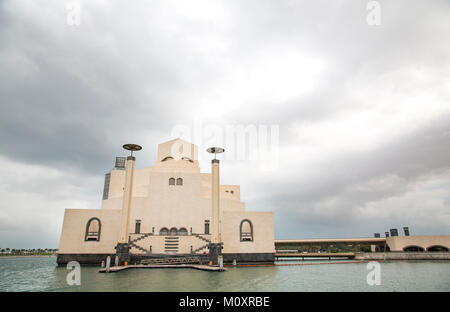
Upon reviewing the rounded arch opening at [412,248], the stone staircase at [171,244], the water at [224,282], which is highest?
the stone staircase at [171,244]

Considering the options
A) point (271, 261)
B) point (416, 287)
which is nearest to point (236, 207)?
point (271, 261)

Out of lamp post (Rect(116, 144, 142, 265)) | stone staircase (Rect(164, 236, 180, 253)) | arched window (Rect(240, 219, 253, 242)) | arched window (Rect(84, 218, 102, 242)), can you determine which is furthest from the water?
arched window (Rect(240, 219, 253, 242))

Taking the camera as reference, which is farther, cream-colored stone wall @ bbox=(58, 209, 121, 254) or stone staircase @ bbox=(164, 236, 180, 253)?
cream-colored stone wall @ bbox=(58, 209, 121, 254)

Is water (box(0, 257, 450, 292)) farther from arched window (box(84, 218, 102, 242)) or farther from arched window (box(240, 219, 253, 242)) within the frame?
arched window (box(240, 219, 253, 242))

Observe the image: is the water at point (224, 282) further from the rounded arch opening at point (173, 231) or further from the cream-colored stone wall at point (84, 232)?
the rounded arch opening at point (173, 231)

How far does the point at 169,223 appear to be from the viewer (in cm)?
4475

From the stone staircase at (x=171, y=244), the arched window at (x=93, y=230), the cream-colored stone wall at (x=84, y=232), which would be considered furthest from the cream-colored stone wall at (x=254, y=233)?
the arched window at (x=93, y=230)

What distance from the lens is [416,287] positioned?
19.1 m

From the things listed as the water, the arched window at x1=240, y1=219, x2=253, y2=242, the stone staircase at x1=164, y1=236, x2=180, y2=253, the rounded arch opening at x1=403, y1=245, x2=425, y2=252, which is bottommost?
the water

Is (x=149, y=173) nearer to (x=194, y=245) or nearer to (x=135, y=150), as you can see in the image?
(x=135, y=150)

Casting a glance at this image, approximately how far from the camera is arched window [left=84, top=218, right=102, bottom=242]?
4144 centimetres

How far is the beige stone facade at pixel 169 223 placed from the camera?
40812 mm

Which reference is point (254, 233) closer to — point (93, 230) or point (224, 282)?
point (224, 282)
